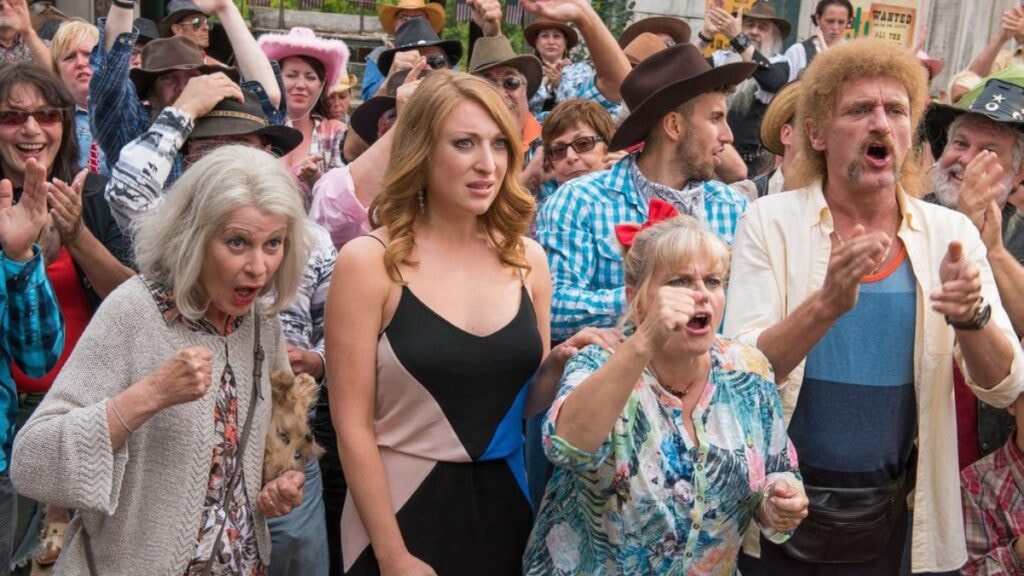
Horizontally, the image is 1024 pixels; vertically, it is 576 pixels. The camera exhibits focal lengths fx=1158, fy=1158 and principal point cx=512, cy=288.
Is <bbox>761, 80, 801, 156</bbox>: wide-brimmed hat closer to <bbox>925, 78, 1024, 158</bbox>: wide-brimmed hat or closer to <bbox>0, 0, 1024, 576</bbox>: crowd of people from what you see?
<bbox>0, 0, 1024, 576</bbox>: crowd of people

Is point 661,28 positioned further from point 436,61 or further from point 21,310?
point 21,310

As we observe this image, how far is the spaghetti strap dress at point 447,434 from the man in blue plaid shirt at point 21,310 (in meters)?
1.18

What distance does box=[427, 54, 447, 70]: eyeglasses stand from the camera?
6.86 metres

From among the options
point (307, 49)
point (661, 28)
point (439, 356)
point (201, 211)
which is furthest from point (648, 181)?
point (661, 28)

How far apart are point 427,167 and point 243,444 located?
94 centimetres

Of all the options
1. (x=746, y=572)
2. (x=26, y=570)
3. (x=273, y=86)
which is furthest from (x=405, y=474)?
(x=273, y=86)

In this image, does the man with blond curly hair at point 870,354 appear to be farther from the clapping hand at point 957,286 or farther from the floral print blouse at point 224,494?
the floral print blouse at point 224,494

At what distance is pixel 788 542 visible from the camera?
3.51 m

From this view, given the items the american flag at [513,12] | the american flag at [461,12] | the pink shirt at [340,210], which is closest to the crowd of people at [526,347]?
the pink shirt at [340,210]

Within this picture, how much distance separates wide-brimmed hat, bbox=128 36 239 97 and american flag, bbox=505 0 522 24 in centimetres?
553

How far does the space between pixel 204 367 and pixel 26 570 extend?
222 centimetres

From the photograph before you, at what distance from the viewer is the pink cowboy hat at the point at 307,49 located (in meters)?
6.34

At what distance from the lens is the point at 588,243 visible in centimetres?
410

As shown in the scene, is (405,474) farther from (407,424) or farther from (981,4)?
(981,4)
